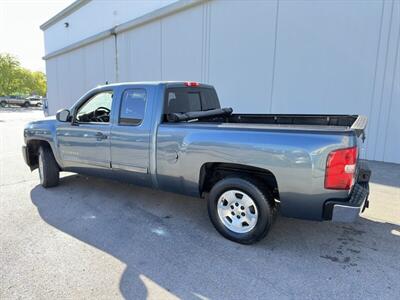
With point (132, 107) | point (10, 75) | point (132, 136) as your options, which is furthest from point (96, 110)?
point (10, 75)

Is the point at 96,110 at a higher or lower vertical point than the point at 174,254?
higher

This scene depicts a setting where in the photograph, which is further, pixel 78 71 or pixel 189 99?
pixel 78 71

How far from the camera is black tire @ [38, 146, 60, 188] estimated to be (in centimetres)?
533

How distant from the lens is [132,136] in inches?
160

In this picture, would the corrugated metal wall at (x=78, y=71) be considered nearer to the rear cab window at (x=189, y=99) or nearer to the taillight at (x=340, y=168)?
the rear cab window at (x=189, y=99)

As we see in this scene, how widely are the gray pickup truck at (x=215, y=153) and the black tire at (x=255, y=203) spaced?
12mm

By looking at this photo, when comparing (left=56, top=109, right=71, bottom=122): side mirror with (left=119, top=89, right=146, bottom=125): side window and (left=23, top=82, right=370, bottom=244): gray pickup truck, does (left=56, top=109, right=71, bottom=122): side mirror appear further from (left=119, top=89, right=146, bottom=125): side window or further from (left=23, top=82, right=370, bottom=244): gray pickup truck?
(left=119, top=89, right=146, bottom=125): side window

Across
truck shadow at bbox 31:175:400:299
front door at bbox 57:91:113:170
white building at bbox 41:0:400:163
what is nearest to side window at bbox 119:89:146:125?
front door at bbox 57:91:113:170

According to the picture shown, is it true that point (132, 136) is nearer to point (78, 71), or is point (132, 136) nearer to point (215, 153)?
point (215, 153)

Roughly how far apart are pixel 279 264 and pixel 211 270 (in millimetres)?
716

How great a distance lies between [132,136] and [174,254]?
173 cm

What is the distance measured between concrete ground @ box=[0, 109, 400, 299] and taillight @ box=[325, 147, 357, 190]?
87 centimetres

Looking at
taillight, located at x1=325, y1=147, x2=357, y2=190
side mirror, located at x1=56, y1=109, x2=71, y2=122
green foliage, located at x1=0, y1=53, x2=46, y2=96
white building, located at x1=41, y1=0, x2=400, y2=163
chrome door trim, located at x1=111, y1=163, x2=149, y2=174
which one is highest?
green foliage, located at x1=0, y1=53, x2=46, y2=96

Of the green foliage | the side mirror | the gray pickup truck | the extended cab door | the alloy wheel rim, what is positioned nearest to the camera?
the gray pickup truck
